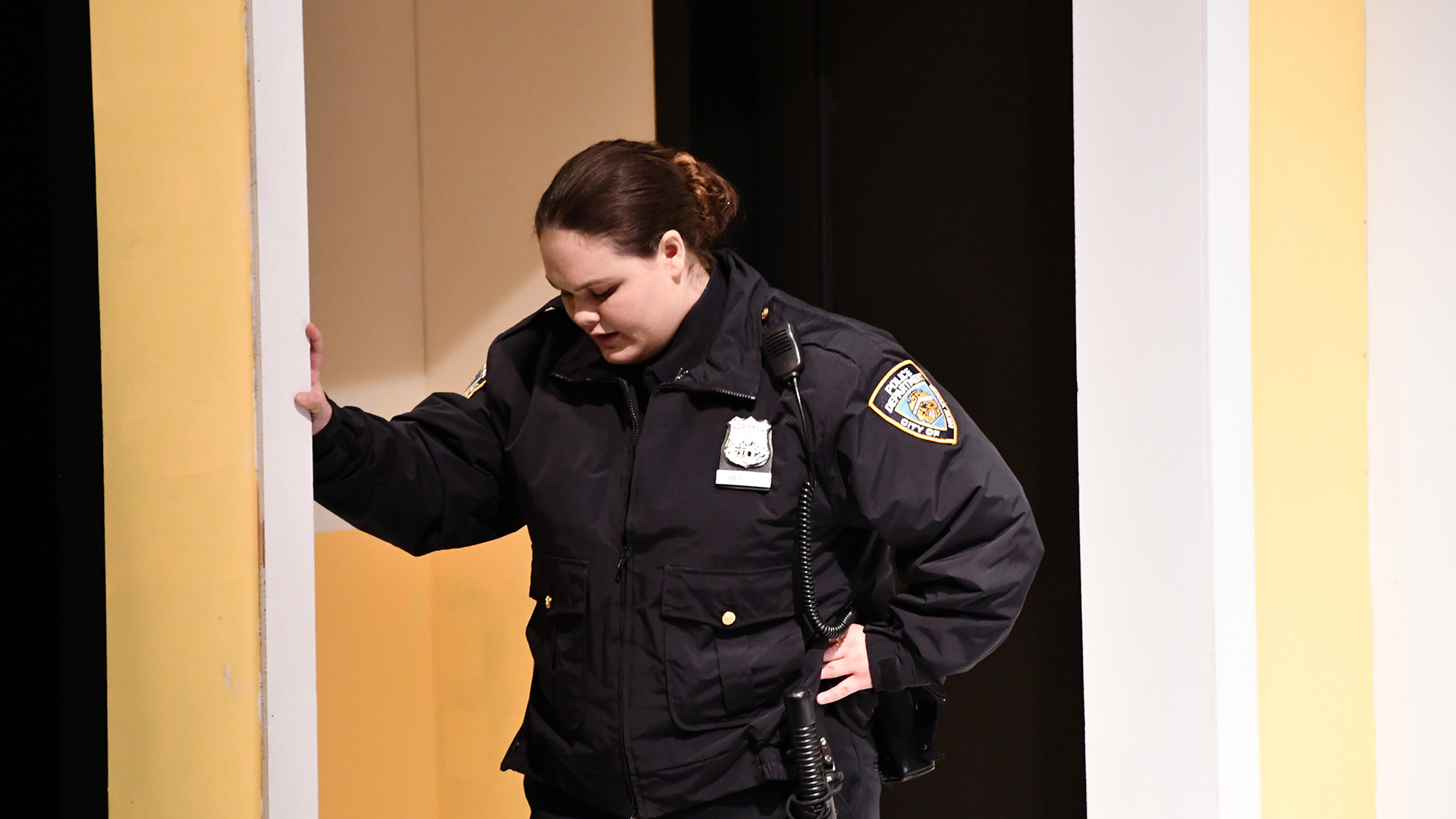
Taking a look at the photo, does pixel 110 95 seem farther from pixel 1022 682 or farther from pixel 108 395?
pixel 1022 682

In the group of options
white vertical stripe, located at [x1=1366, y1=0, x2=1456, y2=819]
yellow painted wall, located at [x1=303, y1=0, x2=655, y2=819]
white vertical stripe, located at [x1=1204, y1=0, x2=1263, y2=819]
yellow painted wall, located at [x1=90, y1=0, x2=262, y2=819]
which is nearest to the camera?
yellow painted wall, located at [x1=90, y1=0, x2=262, y2=819]

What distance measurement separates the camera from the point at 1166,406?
174 cm

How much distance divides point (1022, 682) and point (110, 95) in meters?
1.65

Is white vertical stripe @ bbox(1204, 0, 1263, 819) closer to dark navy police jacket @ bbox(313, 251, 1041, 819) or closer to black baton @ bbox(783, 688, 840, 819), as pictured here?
dark navy police jacket @ bbox(313, 251, 1041, 819)

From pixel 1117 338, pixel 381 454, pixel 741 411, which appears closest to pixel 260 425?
pixel 381 454

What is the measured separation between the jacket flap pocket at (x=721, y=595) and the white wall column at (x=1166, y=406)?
29.3 inches

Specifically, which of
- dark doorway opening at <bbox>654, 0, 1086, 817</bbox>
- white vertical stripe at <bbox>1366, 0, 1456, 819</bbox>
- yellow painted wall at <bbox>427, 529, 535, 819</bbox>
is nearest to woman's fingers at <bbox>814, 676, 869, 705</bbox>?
dark doorway opening at <bbox>654, 0, 1086, 817</bbox>

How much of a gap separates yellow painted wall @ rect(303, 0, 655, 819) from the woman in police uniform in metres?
0.83

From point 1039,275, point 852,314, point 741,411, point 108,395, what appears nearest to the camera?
point 108,395

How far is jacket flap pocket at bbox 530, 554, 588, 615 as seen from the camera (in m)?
1.29

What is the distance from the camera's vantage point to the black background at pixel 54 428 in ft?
2.48

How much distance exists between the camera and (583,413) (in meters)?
1.35

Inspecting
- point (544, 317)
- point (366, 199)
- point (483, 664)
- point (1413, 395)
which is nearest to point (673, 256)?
point (544, 317)

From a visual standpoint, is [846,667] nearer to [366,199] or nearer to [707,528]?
[707,528]
